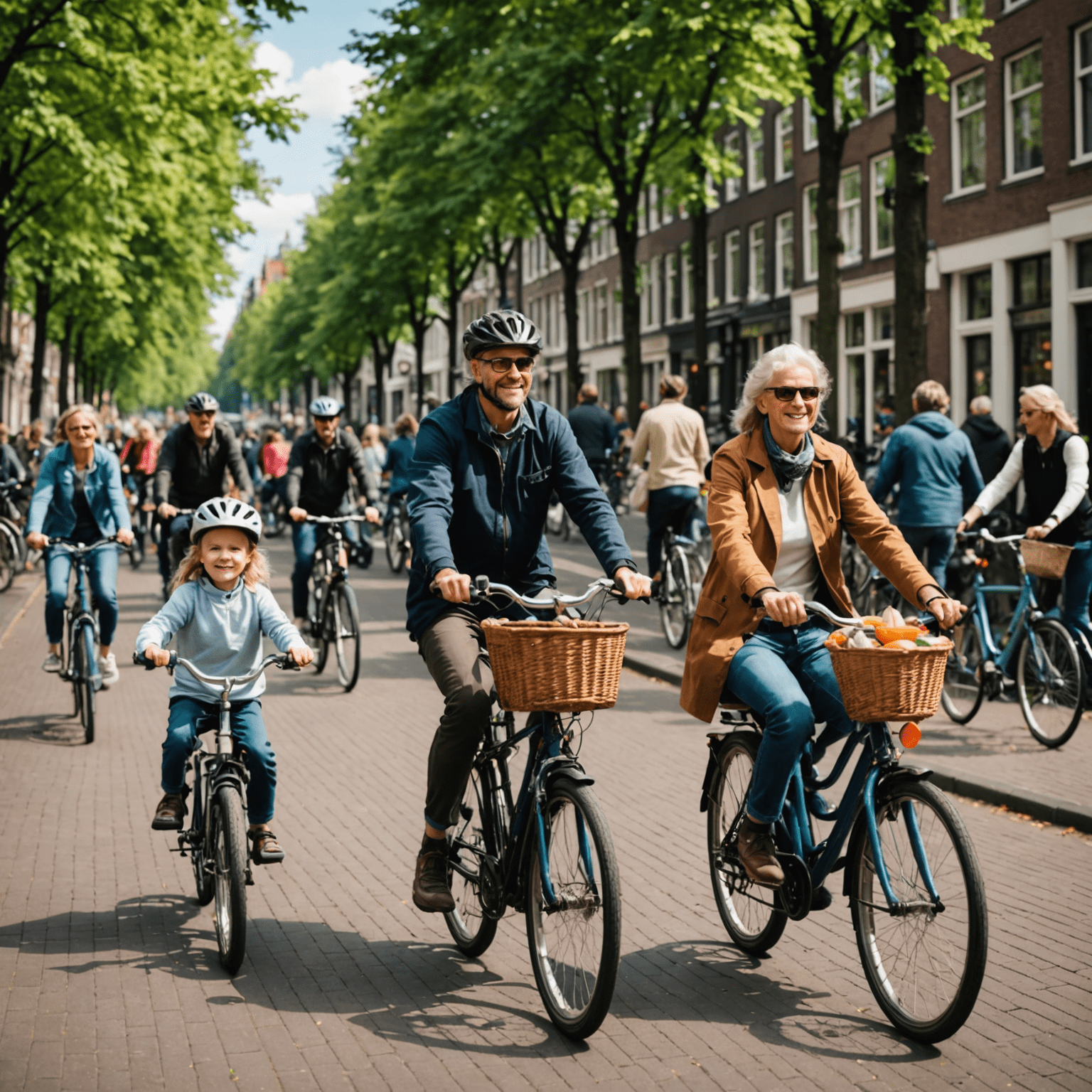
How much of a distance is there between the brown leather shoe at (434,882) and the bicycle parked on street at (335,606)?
229 inches

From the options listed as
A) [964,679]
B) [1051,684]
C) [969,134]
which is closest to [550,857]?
[1051,684]

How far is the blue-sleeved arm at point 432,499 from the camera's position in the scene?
4.37 metres

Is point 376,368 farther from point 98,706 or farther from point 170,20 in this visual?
point 98,706

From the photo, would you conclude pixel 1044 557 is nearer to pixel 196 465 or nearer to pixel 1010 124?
pixel 196 465

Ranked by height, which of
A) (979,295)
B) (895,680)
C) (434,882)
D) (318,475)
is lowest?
(434,882)

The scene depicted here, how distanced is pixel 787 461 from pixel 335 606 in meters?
6.77

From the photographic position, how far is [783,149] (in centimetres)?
3788

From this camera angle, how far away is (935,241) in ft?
93.3

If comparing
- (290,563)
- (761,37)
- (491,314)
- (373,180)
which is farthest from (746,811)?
(373,180)

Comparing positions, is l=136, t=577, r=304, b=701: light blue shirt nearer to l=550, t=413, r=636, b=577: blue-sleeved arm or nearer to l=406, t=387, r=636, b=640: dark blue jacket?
l=406, t=387, r=636, b=640: dark blue jacket

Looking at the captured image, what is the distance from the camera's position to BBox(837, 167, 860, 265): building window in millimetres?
32969

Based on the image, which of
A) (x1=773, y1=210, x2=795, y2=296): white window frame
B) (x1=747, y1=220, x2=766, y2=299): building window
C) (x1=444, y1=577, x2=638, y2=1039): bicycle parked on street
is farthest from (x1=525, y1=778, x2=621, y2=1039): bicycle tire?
(x1=747, y1=220, x2=766, y2=299): building window

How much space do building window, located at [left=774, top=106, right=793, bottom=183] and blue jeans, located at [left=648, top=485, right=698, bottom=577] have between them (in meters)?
26.6

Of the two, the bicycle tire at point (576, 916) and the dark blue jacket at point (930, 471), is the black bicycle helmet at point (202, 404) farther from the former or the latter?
the bicycle tire at point (576, 916)
